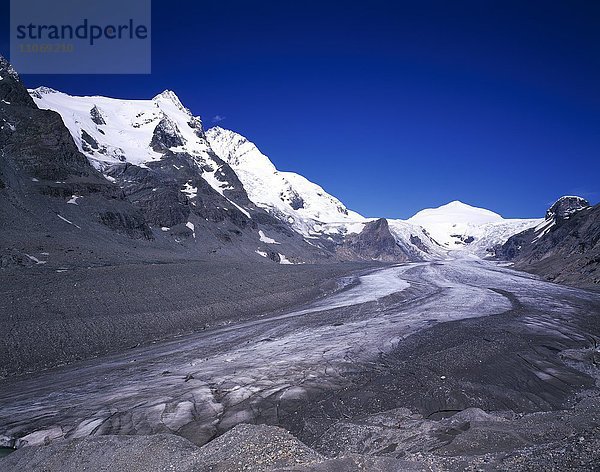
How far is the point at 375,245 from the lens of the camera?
6570 inches

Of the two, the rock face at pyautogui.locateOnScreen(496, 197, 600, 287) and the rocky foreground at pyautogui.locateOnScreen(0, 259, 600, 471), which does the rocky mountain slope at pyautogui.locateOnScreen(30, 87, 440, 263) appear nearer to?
the rock face at pyautogui.locateOnScreen(496, 197, 600, 287)

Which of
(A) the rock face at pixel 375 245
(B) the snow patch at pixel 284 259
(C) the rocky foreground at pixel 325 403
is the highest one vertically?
(A) the rock face at pixel 375 245

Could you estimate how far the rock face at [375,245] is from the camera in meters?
161

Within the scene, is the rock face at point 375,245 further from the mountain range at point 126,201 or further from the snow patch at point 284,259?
the snow patch at point 284,259

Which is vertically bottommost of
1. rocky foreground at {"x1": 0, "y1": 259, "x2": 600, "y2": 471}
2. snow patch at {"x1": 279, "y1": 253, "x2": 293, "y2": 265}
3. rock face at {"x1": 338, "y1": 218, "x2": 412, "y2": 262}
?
rocky foreground at {"x1": 0, "y1": 259, "x2": 600, "y2": 471}

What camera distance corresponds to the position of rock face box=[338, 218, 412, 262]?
16075 centimetres

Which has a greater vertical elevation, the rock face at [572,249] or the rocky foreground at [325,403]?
the rock face at [572,249]

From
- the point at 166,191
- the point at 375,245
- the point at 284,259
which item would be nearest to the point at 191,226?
the point at 166,191

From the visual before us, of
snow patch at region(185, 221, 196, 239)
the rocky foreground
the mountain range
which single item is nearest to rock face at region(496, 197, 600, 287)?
the mountain range

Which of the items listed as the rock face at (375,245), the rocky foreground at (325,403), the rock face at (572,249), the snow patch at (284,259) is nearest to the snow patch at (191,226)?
the snow patch at (284,259)

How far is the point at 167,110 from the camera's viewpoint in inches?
7574

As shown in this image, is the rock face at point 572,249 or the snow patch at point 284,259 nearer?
the rock face at point 572,249

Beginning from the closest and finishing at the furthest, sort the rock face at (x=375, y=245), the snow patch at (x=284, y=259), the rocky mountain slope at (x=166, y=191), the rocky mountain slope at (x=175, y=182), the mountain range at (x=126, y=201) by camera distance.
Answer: the mountain range at (x=126, y=201), the rocky mountain slope at (x=166, y=191), the rocky mountain slope at (x=175, y=182), the snow patch at (x=284, y=259), the rock face at (x=375, y=245)

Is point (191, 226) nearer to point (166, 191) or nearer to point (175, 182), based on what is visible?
point (166, 191)
